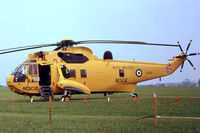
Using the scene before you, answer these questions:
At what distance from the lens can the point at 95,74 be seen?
28.2 m

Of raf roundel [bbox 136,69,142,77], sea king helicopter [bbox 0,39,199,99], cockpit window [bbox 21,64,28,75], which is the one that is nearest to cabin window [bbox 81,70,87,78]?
sea king helicopter [bbox 0,39,199,99]

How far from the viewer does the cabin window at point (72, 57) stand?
27.1 metres

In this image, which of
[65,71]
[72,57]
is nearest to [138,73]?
[72,57]

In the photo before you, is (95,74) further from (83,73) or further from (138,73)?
(138,73)

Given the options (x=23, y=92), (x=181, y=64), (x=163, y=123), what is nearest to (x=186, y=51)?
(x=181, y=64)

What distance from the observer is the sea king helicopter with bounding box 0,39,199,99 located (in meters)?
25.8

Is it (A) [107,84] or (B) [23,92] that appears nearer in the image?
(B) [23,92]

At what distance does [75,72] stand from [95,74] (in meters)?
2.01

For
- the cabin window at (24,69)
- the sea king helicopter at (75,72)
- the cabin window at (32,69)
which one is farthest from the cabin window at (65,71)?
the cabin window at (24,69)

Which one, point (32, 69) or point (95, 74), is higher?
point (32, 69)

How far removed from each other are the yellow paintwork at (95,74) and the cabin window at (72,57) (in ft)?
0.94

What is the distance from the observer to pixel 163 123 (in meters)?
11.5

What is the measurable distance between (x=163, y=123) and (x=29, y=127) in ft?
16.5

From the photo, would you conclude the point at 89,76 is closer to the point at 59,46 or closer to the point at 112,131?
the point at 59,46
